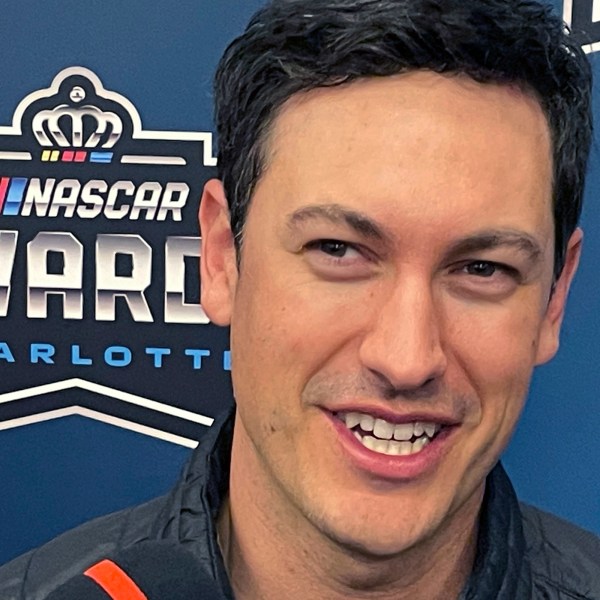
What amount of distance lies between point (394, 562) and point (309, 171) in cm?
36

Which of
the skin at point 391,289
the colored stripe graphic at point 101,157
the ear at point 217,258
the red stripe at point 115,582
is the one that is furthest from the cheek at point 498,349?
the colored stripe graphic at point 101,157

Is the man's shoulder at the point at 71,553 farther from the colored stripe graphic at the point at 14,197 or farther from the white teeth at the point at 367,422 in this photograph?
the colored stripe graphic at the point at 14,197

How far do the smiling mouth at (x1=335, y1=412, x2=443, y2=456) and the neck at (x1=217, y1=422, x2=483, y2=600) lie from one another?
0.11 meters

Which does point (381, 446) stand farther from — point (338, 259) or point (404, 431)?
point (338, 259)

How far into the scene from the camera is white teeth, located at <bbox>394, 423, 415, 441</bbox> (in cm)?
85

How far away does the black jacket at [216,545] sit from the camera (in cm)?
93

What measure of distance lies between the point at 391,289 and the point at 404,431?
12cm

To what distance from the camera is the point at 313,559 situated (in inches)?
37.1

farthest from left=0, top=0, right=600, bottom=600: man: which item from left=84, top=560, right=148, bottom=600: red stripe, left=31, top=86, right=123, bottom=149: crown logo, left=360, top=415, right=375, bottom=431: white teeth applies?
left=31, top=86, right=123, bottom=149: crown logo

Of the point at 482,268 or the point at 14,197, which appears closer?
the point at 482,268

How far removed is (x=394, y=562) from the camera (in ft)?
3.06

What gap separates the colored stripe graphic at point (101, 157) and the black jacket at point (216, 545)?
0.43 meters

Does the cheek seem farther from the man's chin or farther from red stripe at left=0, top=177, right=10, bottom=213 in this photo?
red stripe at left=0, top=177, right=10, bottom=213

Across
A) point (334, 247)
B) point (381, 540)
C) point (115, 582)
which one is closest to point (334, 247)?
point (334, 247)
